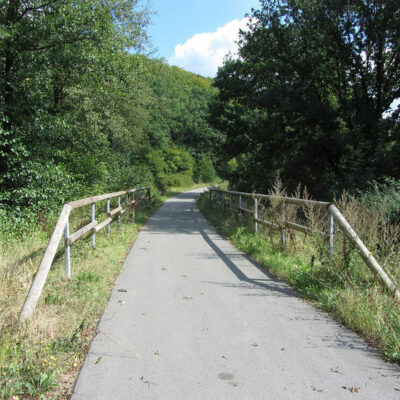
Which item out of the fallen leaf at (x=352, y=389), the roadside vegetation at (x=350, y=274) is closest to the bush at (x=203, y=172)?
the roadside vegetation at (x=350, y=274)

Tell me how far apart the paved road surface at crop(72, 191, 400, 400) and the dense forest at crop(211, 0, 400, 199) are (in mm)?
10874

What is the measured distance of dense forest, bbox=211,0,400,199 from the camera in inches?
619

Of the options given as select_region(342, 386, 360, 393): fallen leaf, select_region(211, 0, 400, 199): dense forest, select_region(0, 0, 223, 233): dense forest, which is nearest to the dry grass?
select_region(342, 386, 360, 393): fallen leaf

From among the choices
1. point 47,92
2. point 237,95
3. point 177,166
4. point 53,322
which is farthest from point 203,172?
point 53,322

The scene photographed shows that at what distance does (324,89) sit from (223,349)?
17.2 metres

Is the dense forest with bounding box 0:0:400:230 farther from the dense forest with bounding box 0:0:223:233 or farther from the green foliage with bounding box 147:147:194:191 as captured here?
the green foliage with bounding box 147:147:194:191

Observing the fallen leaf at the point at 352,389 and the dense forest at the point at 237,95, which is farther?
the dense forest at the point at 237,95

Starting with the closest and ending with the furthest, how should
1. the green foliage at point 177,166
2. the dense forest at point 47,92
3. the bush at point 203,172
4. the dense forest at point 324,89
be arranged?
the dense forest at point 47,92 → the dense forest at point 324,89 → the green foliage at point 177,166 → the bush at point 203,172

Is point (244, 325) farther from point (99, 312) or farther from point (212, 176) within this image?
point (212, 176)

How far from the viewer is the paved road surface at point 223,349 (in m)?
2.88

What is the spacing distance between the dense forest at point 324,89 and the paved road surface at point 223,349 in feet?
35.7

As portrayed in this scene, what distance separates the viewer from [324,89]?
18328 mm

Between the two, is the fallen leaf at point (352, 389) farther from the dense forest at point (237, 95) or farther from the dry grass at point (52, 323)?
the dense forest at point (237, 95)

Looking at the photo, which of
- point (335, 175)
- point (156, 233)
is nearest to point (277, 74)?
point (335, 175)
